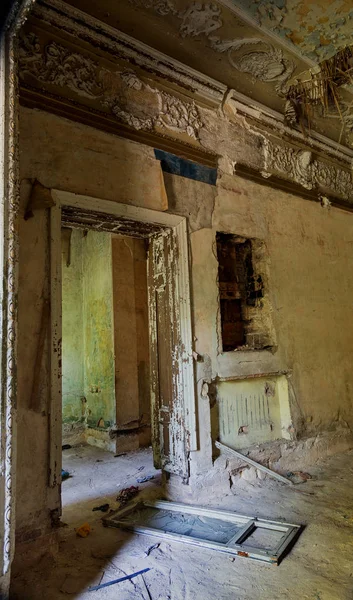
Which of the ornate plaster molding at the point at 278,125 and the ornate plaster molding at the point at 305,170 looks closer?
the ornate plaster molding at the point at 278,125

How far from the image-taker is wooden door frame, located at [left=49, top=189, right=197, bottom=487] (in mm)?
2439

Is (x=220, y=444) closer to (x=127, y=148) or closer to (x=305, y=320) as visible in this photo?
(x=305, y=320)

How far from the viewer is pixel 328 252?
485 cm

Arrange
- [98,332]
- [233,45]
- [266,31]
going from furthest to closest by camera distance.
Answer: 1. [98,332]
2. [233,45]
3. [266,31]

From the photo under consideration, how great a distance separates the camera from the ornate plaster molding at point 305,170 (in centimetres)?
437

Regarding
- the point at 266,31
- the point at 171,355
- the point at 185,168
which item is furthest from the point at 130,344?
the point at 266,31

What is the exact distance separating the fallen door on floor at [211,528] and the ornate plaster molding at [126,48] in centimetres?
365

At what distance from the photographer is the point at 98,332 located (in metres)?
5.45

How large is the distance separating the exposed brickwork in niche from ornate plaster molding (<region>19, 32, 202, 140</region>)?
1.25 m

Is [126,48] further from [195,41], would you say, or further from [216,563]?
[216,563]

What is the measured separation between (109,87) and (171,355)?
7.52 feet

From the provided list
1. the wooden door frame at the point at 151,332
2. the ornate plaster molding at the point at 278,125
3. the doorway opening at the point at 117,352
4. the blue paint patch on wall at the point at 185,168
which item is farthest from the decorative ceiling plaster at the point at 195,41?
the doorway opening at the point at 117,352

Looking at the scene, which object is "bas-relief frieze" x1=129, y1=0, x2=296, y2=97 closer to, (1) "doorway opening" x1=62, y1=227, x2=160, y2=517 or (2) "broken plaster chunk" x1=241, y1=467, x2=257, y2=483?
(1) "doorway opening" x1=62, y1=227, x2=160, y2=517

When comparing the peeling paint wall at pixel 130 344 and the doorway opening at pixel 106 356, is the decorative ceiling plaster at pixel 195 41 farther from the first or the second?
the doorway opening at pixel 106 356
